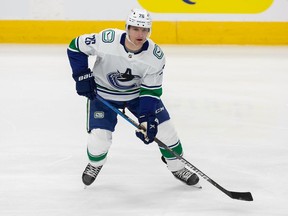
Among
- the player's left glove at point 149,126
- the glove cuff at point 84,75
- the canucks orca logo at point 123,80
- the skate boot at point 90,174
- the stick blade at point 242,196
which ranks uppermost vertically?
the glove cuff at point 84,75

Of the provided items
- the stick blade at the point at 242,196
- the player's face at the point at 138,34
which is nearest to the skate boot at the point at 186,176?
the stick blade at the point at 242,196

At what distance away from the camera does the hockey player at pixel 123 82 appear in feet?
9.95

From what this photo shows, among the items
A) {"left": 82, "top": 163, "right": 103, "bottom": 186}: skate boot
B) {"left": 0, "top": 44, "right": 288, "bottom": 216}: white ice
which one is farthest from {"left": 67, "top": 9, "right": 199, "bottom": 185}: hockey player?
{"left": 0, "top": 44, "right": 288, "bottom": 216}: white ice

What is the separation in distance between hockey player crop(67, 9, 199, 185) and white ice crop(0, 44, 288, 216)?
186mm

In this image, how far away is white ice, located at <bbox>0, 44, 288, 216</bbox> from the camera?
296 centimetres

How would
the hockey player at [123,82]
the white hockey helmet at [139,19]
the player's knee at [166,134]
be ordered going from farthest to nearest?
the player's knee at [166,134], the hockey player at [123,82], the white hockey helmet at [139,19]

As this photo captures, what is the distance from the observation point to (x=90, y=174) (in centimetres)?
319

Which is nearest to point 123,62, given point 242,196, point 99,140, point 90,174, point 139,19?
point 139,19

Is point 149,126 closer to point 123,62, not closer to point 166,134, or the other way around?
point 166,134

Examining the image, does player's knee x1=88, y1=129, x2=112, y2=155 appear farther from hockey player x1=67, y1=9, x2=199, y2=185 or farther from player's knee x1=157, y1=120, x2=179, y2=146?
player's knee x1=157, y1=120, x2=179, y2=146

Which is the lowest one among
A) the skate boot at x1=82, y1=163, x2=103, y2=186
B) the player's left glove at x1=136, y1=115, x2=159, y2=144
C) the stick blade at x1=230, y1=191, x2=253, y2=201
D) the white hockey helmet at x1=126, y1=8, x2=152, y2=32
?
the skate boot at x1=82, y1=163, x2=103, y2=186

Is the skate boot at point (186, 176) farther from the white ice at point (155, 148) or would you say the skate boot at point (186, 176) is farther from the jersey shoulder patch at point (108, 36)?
the jersey shoulder patch at point (108, 36)

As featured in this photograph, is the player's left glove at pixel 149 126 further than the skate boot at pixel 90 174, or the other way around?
the skate boot at pixel 90 174

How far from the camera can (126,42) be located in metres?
3.06
